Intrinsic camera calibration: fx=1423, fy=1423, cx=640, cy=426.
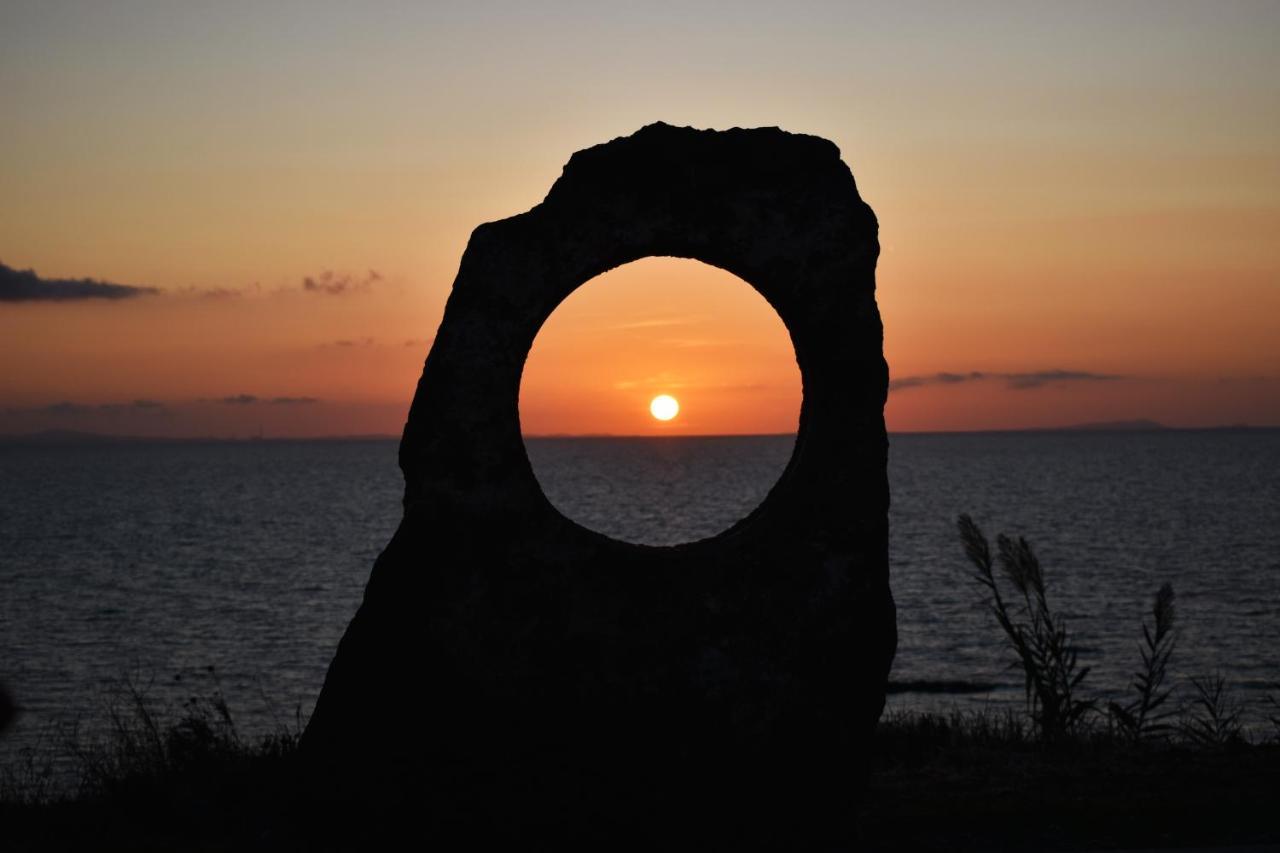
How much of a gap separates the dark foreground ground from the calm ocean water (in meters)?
8.26

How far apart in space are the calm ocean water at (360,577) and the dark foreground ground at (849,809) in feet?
27.1

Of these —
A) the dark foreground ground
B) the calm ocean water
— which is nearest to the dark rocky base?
the dark foreground ground

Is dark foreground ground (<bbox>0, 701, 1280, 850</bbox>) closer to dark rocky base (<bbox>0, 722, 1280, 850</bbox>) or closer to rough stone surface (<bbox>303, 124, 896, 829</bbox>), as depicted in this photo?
dark rocky base (<bbox>0, 722, 1280, 850</bbox>)

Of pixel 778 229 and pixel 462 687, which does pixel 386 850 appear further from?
pixel 778 229

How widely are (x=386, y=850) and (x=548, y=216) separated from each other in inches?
107

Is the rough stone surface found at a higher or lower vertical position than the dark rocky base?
higher

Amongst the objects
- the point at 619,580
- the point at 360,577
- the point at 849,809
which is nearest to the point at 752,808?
the point at 849,809

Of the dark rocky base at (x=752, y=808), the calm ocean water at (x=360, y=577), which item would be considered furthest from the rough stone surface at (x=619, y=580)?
the calm ocean water at (x=360, y=577)

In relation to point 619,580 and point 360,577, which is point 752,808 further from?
point 360,577

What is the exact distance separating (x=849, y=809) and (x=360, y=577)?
30.8 meters

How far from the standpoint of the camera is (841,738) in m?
5.96

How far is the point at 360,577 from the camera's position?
35.7m

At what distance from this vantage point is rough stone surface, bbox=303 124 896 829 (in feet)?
19.0

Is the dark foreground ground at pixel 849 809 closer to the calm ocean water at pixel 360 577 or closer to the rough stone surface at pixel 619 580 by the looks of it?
the rough stone surface at pixel 619 580
